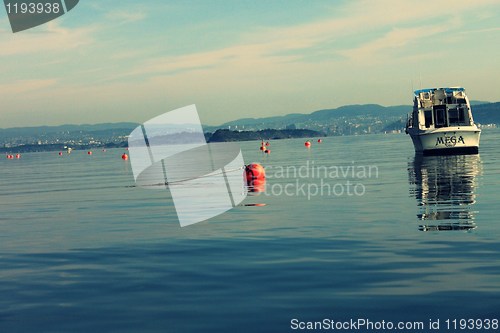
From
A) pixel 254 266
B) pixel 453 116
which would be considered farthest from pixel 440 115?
pixel 254 266

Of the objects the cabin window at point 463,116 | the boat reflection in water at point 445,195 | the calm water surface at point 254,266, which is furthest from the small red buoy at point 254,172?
the cabin window at point 463,116

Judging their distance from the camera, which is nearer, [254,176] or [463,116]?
[254,176]

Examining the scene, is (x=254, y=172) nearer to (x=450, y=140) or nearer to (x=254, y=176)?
(x=254, y=176)

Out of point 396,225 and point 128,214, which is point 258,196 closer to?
point 128,214

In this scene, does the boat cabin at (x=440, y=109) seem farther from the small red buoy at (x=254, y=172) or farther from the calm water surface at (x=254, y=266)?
the calm water surface at (x=254, y=266)

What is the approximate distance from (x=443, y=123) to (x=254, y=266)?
6514 centimetres

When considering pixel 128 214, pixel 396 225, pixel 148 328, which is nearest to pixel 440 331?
pixel 148 328

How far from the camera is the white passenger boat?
71562 millimetres

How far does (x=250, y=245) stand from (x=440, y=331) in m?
9.51

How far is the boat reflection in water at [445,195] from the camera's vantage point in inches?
893

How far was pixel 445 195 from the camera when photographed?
106 feet

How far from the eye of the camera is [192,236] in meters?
22.0

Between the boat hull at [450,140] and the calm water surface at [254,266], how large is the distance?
133 ft

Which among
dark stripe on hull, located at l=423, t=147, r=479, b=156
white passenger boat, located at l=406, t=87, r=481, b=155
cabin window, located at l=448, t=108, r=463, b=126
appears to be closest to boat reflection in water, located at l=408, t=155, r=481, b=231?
white passenger boat, located at l=406, t=87, r=481, b=155
